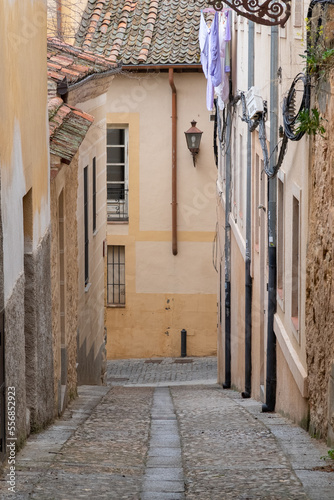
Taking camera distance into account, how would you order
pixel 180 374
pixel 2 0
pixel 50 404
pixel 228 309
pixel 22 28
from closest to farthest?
1. pixel 2 0
2. pixel 22 28
3. pixel 50 404
4. pixel 228 309
5. pixel 180 374

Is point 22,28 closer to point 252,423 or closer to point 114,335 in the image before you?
point 252,423

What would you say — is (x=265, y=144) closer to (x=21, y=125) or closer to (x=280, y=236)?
(x=280, y=236)

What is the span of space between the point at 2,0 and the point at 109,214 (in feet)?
55.7

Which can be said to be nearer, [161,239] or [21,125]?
[21,125]

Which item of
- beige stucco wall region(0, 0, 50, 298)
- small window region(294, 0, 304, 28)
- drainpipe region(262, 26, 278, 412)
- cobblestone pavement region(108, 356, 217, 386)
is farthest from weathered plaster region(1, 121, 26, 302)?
cobblestone pavement region(108, 356, 217, 386)

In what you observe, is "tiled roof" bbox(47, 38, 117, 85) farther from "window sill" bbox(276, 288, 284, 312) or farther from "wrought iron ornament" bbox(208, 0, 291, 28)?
"wrought iron ornament" bbox(208, 0, 291, 28)

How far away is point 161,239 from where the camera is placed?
23.4 m

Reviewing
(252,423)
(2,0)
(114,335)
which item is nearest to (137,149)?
(114,335)

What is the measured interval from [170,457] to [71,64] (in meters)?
6.81

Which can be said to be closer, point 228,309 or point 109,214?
point 228,309

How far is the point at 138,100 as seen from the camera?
22984 millimetres

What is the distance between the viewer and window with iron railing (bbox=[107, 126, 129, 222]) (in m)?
23.3

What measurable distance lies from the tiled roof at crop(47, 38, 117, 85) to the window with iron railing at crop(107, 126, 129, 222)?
8441mm

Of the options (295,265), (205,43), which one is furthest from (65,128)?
(205,43)
